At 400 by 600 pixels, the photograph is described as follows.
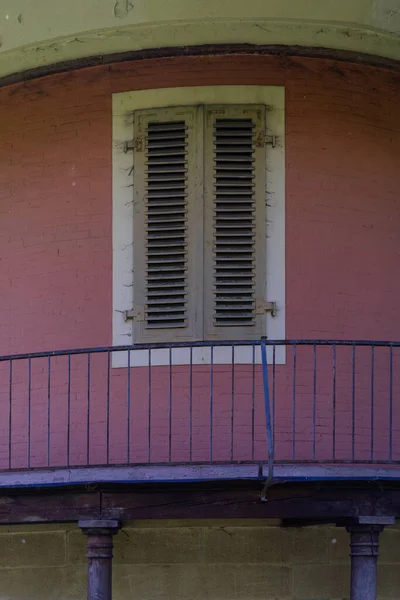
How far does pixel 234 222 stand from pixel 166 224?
56 centimetres

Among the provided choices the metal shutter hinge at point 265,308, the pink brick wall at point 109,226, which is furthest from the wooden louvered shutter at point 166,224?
the metal shutter hinge at point 265,308

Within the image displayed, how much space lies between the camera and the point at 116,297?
13.5m

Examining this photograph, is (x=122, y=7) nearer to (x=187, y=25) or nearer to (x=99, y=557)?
(x=187, y=25)

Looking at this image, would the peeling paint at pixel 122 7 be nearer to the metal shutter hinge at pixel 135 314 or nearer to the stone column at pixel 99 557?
the metal shutter hinge at pixel 135 314

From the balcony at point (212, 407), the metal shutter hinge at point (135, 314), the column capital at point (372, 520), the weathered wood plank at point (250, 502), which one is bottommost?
the column capital at point (372, 520)

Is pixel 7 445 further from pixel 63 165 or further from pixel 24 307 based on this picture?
pixel 63 165

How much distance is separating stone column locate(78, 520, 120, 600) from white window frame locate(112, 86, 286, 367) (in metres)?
1.62

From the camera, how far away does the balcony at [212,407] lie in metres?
12.9

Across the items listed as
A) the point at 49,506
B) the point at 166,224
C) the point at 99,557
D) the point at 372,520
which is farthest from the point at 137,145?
the point at 372,520

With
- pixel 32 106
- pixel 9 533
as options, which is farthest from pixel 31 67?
pixel 9 533

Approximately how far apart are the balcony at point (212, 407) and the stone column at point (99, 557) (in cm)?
72

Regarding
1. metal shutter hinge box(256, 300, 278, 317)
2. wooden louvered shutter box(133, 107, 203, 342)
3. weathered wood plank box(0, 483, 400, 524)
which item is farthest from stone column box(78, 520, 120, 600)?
metal shutter hinge box(256, 300, 278, 317)

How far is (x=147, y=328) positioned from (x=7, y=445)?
61.2 inches

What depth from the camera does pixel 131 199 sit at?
1359 cm
